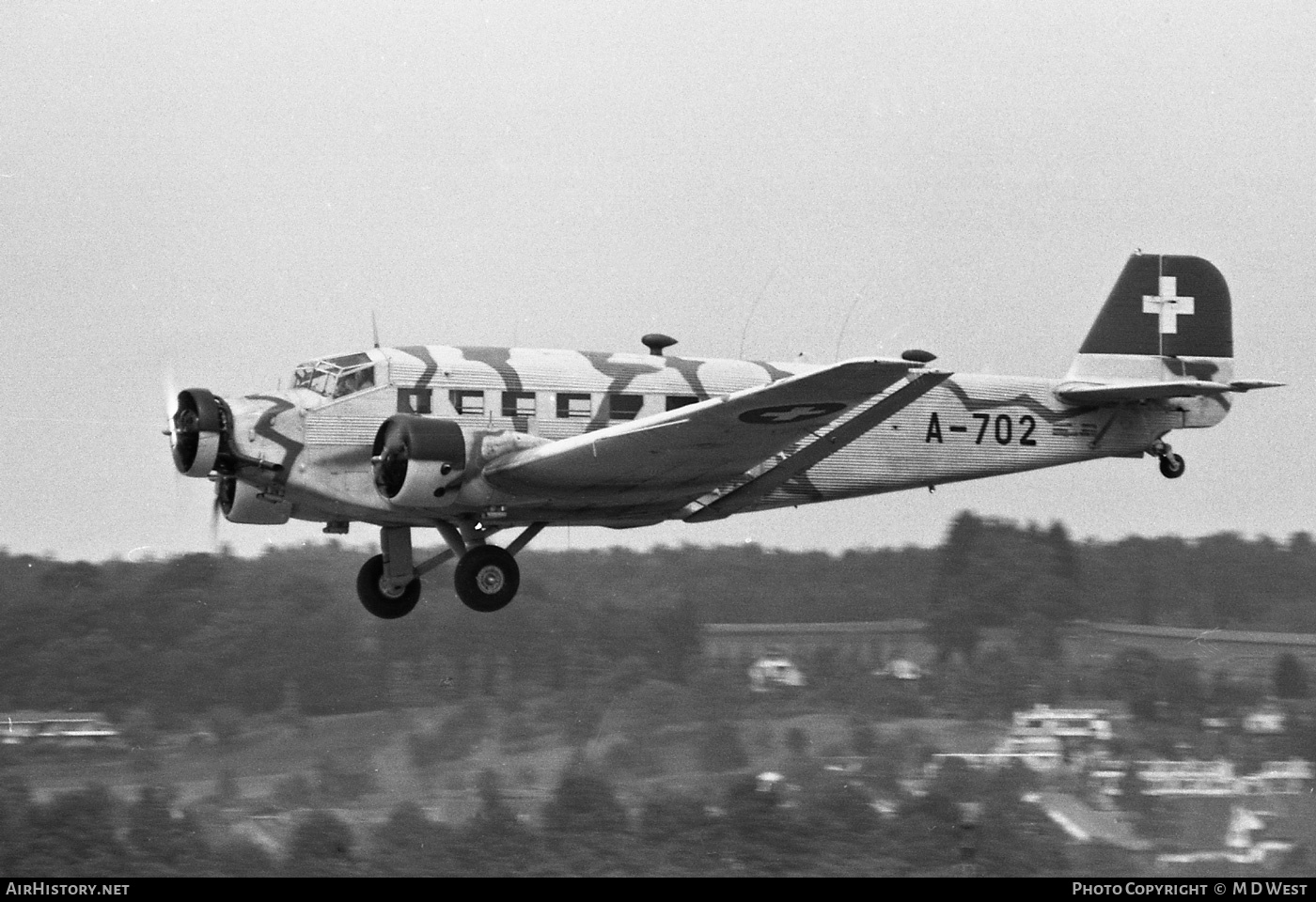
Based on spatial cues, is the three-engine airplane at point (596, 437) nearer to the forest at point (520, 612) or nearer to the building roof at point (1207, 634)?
the forest at point (520, 612)

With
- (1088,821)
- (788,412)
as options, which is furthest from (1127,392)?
(1088,821)

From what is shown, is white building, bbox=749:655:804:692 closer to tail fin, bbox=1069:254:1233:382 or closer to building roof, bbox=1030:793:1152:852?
building roof, bbox=1030:793:1152:852

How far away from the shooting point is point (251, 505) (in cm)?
1564

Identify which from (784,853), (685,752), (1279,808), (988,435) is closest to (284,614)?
(685,752)

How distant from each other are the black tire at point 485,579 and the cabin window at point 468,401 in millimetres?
1241

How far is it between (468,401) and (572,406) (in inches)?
37.6

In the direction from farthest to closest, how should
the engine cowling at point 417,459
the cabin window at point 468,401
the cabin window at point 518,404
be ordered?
the cabin window at point 518,404, the cabin window at point 468,401, the engine cowling at point 417,459

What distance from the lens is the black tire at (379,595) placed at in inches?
654

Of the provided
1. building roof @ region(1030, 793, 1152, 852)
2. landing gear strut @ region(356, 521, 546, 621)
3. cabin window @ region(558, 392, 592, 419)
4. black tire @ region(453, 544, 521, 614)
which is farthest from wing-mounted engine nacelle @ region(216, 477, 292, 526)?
building roof @ region(1030, 793, 1152, 852)

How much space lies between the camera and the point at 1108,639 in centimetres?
2233

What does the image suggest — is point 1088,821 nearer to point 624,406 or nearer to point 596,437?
point 624,406

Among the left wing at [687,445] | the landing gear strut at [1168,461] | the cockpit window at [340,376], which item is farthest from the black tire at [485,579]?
the landing gear strut at [1168,461]

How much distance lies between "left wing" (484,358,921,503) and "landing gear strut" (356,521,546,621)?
0.80 metres

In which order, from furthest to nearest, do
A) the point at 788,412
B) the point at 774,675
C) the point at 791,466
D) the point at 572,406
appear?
the point at 774,675 → the point at 791,466 → the point at 572,406 → the point at 788,412
